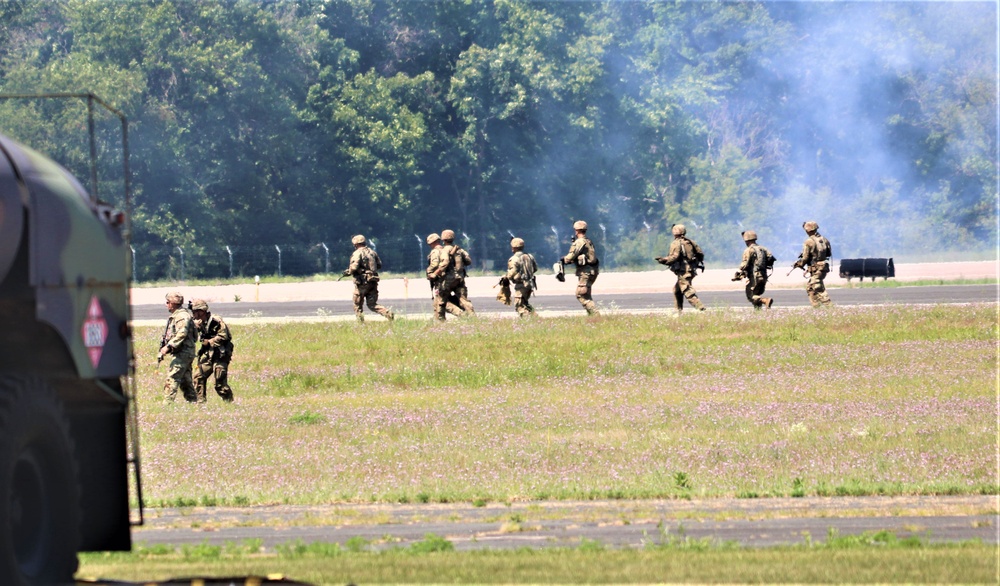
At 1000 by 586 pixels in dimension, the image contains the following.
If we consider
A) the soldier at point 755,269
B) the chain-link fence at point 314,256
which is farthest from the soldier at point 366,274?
the chain-link fence at point 314,256

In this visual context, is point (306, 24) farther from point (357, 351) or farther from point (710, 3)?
point (357, 351)

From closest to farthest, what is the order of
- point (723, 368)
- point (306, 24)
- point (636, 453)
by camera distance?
point (636, 453)
point (723, 368)
point (306, 24)

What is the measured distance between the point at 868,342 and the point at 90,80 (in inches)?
1380

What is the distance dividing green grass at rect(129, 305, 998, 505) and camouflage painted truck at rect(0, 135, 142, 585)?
514 centimetres

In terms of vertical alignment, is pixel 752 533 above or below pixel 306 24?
below

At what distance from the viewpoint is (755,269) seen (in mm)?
29828

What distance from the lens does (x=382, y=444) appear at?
16.2 metres

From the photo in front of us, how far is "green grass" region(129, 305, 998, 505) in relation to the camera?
45.6 ft

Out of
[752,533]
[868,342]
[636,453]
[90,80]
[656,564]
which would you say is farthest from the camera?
[90,80]

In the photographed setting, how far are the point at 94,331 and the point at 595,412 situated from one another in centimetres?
1077

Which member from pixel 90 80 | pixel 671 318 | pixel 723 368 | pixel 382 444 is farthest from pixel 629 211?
pixel 382 444

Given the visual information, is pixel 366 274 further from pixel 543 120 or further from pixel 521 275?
pixel 543 120

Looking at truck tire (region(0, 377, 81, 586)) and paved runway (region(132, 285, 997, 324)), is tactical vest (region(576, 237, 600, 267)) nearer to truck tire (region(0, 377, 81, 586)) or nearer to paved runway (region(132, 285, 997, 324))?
paved runway (region(132, 285, 997, 324))

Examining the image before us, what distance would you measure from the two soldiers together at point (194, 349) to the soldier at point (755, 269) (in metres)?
12.2
